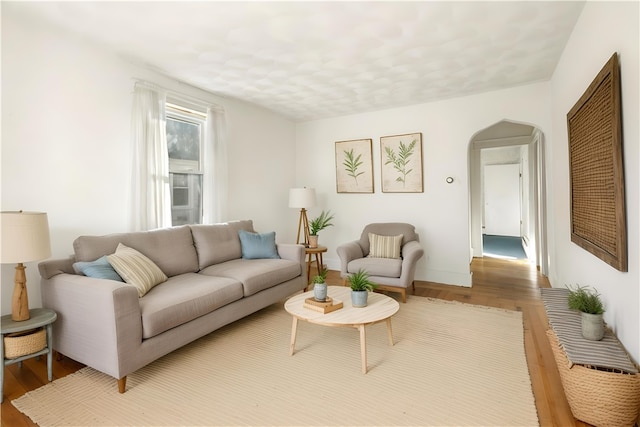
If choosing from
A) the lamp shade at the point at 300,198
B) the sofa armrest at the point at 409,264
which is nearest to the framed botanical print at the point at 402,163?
the lamp shade at the point at 300,198

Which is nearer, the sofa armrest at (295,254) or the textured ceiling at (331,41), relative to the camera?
the textured ceiling at (331,41)

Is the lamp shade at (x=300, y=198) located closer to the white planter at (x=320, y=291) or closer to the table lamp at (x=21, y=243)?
the white planter at (x=320, y=291)

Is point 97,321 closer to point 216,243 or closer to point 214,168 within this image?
point 216,243

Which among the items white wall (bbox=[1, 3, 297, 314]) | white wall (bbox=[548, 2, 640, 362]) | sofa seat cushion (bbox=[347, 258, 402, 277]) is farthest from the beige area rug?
white wall (bbox=[1, 3, 297, 314])

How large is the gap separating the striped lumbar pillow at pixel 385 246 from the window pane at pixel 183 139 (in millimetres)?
2452

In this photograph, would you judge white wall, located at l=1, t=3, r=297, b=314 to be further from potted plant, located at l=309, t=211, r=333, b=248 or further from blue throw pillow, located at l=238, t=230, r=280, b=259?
potted plant, located at l=309, t=211, r=333, b=248

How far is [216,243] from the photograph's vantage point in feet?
11.9

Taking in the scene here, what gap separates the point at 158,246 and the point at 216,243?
2.07 ft

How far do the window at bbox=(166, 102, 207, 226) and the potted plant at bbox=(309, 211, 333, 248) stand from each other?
1515 mm

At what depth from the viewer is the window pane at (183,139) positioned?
12.9ft

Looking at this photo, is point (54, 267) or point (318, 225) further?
point (318, 225)

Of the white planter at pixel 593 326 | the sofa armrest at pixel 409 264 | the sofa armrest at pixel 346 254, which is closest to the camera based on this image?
the white planter at pixel 593 326

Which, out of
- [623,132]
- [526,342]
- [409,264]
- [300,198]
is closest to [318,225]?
[300,198]

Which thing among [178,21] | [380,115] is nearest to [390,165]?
[380,115]
